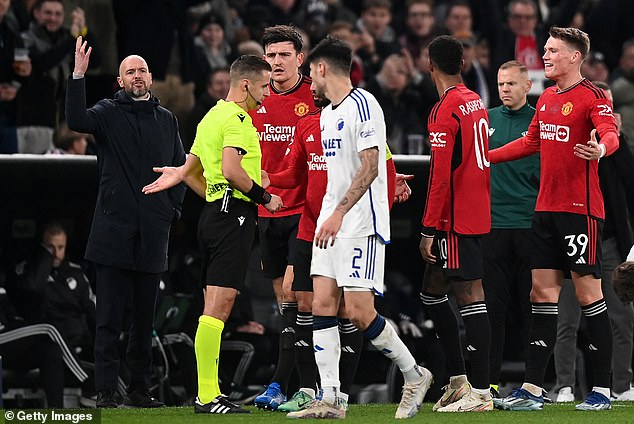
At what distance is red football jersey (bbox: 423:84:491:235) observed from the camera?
900 centimetres

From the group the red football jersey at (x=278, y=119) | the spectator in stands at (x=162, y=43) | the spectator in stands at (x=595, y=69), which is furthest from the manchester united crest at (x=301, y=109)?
the spectator in stands at (x=595, y=69)

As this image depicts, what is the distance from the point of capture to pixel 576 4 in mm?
16297

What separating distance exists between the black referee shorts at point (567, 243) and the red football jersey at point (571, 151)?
0.06 metres

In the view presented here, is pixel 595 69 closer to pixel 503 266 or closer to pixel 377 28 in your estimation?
pixel 377 28

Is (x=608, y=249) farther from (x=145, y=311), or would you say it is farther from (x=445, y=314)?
(x=145, y=311)

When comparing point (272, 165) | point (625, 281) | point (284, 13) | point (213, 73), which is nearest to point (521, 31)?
point (284, 13)

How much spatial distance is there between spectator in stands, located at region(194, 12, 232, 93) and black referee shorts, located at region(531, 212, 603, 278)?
5731mm

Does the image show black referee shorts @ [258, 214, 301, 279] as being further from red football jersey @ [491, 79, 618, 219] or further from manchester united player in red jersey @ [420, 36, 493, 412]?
red football jersey @ [491, 79, 618, 219]

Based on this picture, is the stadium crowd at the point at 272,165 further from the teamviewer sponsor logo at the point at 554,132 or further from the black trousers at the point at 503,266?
the teamviewer sponsor logo at the point at 554,132

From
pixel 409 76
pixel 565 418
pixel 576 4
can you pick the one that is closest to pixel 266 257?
pixel 565 418

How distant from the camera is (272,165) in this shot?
9.95 metres

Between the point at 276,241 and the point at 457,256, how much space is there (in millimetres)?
1436

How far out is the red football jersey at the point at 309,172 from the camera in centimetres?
918

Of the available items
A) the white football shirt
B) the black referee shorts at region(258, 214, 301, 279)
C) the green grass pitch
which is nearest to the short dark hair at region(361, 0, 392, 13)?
the black referee shorts at region(258, 214, 301, 279)
